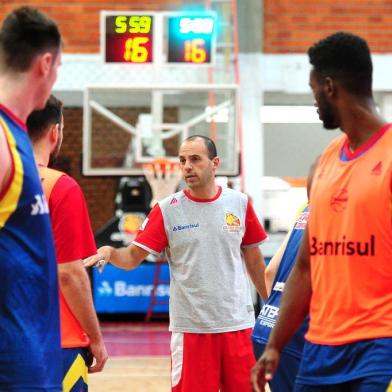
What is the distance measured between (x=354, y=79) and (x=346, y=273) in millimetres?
644

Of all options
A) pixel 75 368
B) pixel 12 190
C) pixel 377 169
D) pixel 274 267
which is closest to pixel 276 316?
pixel 274 267

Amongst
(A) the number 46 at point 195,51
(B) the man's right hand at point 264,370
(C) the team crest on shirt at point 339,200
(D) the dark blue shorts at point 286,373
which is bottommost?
(D) the dark blue shorts at point 286,373

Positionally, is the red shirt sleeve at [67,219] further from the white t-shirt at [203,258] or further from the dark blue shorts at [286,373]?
the white t-shirt at [203,258]

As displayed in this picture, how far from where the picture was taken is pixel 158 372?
8.75m

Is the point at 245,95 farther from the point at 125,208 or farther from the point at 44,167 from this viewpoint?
the point at 44,167

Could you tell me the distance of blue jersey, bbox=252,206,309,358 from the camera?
4449 millimetres

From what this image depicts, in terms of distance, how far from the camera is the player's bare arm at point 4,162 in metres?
2.62

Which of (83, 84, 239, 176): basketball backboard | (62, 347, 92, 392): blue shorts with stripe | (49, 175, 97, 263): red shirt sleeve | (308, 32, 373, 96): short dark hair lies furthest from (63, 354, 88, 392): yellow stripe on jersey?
(83, 84, 239, 176): basketball backboard

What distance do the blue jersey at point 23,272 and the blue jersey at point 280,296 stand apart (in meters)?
1.87

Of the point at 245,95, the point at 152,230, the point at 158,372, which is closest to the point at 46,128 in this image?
the point at 152,230

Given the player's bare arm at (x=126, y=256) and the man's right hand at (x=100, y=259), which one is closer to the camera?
the man's right hand at (x=100, y=259)

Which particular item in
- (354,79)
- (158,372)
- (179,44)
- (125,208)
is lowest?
(158,372)

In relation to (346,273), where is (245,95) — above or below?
above

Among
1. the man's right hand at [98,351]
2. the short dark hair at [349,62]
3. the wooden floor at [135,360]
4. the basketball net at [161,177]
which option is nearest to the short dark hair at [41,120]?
the man's right hand at [98,351]
